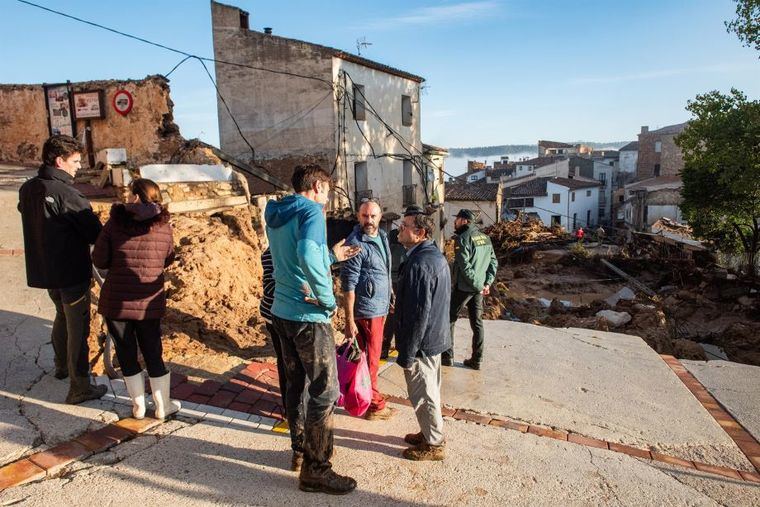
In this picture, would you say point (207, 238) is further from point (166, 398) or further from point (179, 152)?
point (179, 152)

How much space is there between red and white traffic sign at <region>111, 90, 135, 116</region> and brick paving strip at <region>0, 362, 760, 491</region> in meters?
10.5

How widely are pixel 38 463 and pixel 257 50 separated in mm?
17262

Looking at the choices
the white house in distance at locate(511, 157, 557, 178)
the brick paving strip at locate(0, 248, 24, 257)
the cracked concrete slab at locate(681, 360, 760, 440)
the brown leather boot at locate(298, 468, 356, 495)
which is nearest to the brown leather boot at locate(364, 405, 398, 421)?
the brown leather boot at locate(298, 468, 356, 495)

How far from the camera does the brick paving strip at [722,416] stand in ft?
12.8

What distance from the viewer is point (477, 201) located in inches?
1481

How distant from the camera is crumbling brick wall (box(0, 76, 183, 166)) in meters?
12.6

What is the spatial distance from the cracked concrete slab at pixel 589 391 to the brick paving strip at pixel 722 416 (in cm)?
7

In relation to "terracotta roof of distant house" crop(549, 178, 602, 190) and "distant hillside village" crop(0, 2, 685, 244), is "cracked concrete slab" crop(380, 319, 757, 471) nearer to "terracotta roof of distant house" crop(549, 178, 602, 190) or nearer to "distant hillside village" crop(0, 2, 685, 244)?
"distant hillside village" crop(0, 2, 685, 244)

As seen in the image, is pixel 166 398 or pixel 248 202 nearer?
pixel 166 398

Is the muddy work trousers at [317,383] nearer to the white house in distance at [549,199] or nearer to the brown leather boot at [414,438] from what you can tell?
the brown leather boot at [414,438]

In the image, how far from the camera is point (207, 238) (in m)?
6.74

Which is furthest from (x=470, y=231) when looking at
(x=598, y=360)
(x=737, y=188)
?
(x=737, y=188)

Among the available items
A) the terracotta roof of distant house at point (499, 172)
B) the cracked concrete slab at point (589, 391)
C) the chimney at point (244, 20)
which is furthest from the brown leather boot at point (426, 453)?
the terracotta roof of distant house at point (499, 172)

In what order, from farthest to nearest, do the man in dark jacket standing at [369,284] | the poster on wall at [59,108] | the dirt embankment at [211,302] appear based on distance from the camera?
the poster on wall at [59,108]
the dirt embankment at [211,302]
the man in dark jacket standing at [369,284]
